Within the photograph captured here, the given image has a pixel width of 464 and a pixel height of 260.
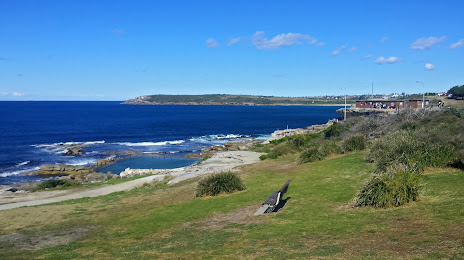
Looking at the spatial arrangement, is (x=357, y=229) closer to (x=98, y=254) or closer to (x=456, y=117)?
(x=98, y=254)

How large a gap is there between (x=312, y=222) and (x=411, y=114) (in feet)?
83.8

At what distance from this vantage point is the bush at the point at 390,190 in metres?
12.0

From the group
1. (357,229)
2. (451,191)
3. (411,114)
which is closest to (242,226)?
(357,229)

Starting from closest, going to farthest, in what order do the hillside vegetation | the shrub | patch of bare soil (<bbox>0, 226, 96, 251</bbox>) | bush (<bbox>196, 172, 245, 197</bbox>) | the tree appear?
the hillside vegetation → patch of bare soil (<bbox>0, 226, 96, 251</bbox>) → bush (<bbox>196, 172, 245, 197</bbox>) → the shrub → the tree

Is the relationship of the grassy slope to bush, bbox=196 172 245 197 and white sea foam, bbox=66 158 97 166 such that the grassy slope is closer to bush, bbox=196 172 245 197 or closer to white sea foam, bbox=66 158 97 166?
bush, bbox=196 172 245 197

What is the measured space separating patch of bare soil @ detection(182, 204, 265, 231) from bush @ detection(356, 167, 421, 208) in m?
3.40

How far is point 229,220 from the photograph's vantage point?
44.5ft

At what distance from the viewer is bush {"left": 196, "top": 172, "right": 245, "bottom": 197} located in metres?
18.8

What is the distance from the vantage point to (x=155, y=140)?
77.1 meters

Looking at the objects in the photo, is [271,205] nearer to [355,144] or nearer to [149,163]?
[355,144]

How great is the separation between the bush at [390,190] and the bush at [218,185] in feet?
24.5

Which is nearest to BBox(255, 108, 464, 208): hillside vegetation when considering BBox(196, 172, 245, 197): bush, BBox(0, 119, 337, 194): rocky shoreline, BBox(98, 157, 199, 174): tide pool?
BBox(196, 172, 245, 197): bush

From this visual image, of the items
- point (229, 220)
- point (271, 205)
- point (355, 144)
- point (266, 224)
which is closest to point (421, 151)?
point (271, 205)

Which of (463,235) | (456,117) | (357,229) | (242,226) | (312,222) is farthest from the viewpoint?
(456,117)
